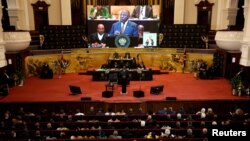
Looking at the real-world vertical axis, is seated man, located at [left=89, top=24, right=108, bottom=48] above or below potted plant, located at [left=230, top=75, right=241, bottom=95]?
above

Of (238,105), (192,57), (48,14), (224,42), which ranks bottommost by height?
(238,105)

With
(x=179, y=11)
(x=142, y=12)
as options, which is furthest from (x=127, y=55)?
(x=179, y=11)

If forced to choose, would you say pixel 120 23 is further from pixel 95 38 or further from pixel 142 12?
pixel 95 38

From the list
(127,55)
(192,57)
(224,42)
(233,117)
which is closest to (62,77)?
(127,55)

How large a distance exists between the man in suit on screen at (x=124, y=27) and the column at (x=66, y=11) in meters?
3.93

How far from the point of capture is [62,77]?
21141 mm

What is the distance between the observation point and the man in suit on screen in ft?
81.1

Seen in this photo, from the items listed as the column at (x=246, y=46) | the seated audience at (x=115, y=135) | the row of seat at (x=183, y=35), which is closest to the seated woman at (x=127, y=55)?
the row of seat at (x=183, y=35)

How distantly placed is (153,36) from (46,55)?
8968 mm

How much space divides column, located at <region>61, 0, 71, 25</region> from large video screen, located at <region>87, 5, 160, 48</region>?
179cm

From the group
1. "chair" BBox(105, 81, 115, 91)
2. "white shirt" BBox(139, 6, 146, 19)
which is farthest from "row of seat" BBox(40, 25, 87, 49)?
"chair" BBox(105, 81, 115, 91)

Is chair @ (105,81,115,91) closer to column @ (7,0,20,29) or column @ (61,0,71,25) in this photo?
column @ (7,0,20,29)

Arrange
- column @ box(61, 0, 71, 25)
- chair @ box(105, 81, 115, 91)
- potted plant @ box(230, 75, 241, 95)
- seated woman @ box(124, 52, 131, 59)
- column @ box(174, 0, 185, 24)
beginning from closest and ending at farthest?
potted plant @ box(230, 75, 241, 95), chair @ box(105, 81, 115, 91), seated woman @ box(124, 52, 131, 59), column @ box(61, 0, 71, 25), column @ box(174, 0, 185, 24)

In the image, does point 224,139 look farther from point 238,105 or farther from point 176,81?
→ point 176,81
